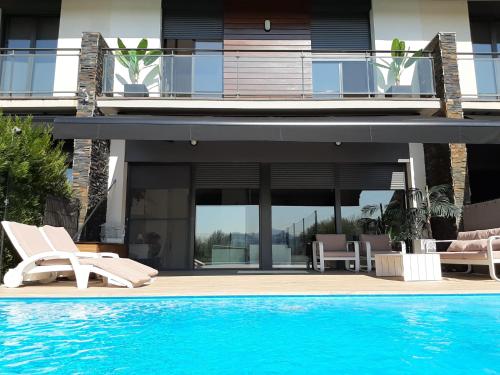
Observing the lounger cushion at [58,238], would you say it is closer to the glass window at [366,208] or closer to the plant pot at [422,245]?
the plant pot at [422,245]

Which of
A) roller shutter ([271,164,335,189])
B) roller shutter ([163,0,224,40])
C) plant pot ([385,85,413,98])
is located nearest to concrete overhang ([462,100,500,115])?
plant pot ([385,85,413,98])

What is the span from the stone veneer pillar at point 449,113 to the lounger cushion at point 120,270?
24.3 feet

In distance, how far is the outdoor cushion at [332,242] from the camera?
11.4m

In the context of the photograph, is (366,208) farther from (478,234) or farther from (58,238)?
(58,238)

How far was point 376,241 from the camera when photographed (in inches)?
449

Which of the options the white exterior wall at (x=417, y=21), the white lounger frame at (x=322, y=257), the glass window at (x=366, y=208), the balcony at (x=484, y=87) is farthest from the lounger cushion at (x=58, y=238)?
the white exterior wall at (x=417, y=21)

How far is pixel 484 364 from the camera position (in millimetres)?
2896

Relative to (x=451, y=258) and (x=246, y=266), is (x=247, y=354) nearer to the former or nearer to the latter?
(x=451, y=258)

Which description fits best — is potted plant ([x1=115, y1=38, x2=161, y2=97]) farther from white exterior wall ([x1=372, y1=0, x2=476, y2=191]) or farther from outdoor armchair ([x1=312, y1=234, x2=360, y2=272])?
white exterior wall ([x1=372, y1=0, x2=476, y2=191])

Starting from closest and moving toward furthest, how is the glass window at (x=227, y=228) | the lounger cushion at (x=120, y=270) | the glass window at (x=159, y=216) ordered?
the lounger cushion at (x=120, y=270) < the glass window at (x=159, y=216) < the glass window at (x=227, y=228)

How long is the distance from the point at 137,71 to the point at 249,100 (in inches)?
120

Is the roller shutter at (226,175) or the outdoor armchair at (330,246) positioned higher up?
the roller shutter at (226,175)

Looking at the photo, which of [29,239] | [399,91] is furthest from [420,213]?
[29,239]

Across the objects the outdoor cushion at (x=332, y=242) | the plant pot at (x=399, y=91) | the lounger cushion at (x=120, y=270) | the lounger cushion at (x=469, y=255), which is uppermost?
the plant pot at (x=399, y=91)
